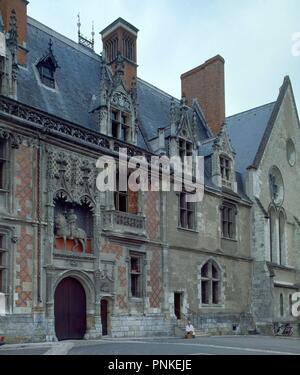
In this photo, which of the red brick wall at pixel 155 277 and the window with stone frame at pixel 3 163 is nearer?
the window with stone frame at pixel 3 163

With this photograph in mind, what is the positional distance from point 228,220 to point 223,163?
276 centimetres

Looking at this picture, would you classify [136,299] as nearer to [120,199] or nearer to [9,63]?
[120,199]

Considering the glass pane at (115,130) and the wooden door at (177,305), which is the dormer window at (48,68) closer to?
the glass pane at (115,130)

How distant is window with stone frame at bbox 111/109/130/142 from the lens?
22.7 m

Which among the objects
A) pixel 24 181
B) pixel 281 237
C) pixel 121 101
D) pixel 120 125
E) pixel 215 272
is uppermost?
pixel 121 101

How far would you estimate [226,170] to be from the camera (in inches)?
1135

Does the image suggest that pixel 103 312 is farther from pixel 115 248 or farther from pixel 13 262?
pixel 13 262

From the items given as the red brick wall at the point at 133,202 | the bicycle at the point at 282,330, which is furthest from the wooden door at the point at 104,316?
the bicycle at the point at 282,330

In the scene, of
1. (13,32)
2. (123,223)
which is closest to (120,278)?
(123,223)

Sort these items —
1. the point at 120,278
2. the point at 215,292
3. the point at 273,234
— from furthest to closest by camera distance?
the point at 273,234
the point at 215,292
the point at 120,278

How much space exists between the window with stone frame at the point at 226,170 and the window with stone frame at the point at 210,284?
4233 millimetres

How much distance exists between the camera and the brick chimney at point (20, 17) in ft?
68.5

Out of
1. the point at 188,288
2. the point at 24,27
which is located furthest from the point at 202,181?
the point at 24,27

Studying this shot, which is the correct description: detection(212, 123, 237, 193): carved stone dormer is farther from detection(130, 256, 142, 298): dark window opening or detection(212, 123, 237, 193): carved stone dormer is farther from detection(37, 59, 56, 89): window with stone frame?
detection(37, 59, 56, 89): window with stone frame
